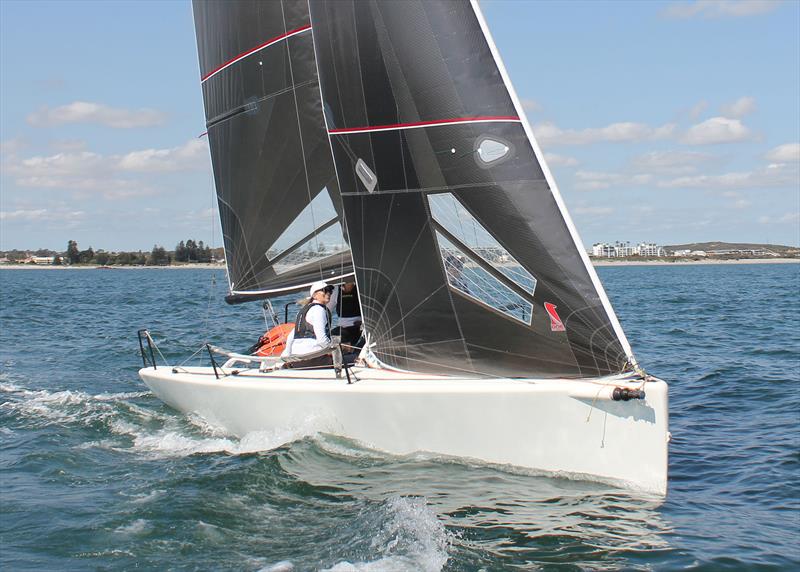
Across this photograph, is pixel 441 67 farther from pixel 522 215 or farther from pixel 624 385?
pixel 624 385

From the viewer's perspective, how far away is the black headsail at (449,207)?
7.15 m

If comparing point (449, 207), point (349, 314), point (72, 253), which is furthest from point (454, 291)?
point (72, 253)

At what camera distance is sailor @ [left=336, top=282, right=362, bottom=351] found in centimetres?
971

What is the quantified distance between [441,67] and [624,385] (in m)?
3.07

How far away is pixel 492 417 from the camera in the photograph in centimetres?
723

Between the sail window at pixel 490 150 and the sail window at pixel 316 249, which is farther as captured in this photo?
the sail window at pixel 316 249

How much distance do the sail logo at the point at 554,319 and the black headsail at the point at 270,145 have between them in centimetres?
322

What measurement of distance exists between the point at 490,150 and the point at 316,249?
3.44 metres

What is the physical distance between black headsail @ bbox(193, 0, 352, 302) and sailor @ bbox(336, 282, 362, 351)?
0.89 ft

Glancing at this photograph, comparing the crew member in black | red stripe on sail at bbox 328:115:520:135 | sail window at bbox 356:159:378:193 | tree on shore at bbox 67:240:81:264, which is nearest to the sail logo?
red stripe on sail at bbox 328:115:520:135

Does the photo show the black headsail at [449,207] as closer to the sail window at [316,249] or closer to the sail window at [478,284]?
the sail window at [478,284]

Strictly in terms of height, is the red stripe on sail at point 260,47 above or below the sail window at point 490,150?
Answer: above

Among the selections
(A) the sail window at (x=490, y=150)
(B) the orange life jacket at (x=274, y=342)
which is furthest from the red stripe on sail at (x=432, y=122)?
(B) the orange life jacket at (x=274, y=342)

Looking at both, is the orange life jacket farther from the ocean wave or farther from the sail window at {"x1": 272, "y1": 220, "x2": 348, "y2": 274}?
the ocean wave
